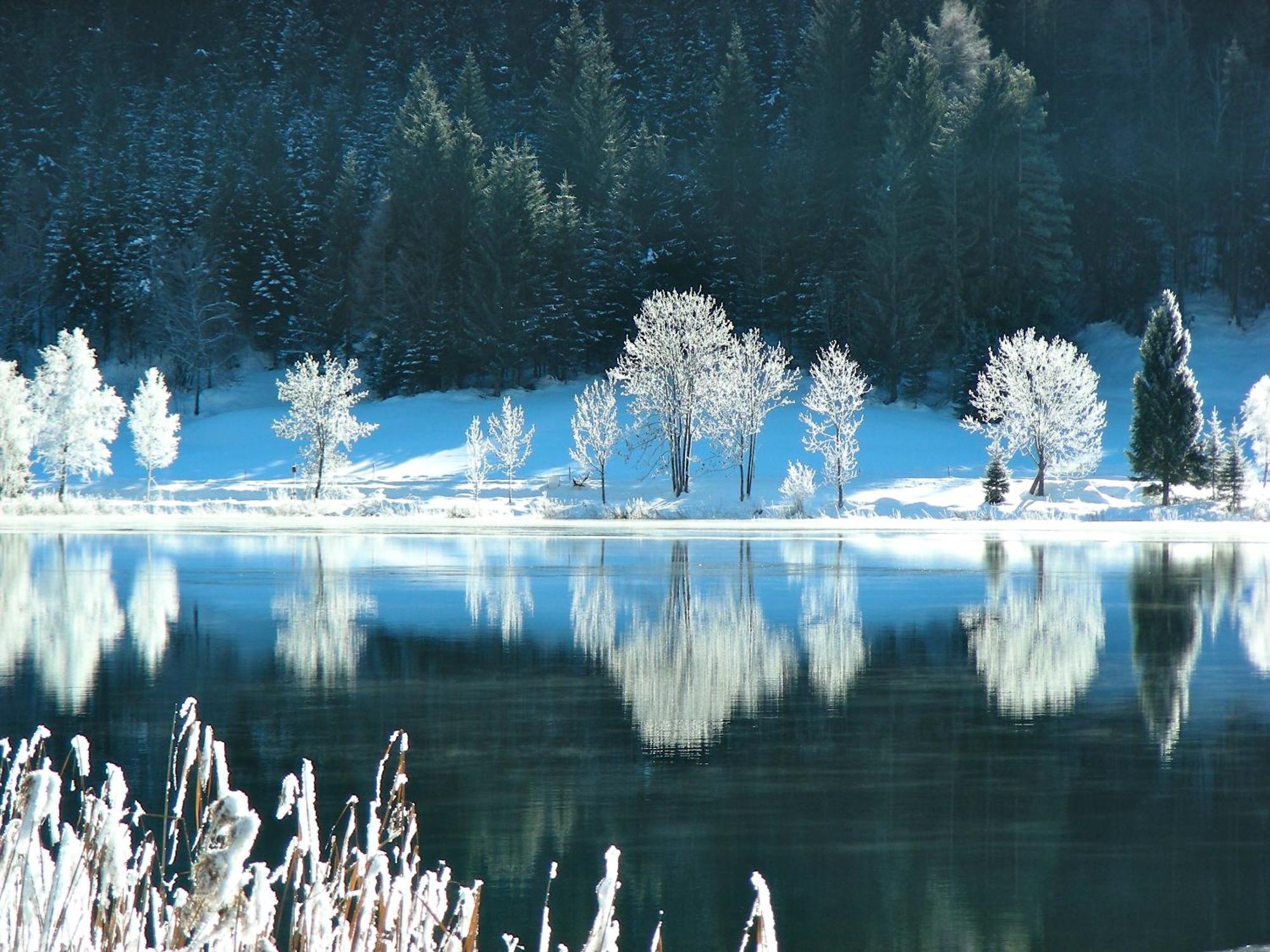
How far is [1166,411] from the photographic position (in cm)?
A: 5169

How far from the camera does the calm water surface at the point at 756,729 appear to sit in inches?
299

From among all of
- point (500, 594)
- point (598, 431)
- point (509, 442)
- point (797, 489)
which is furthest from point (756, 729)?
point (509, 442)

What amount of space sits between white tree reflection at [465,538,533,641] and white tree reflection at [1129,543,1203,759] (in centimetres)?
753

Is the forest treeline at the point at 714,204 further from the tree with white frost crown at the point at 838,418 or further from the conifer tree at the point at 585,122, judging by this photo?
the tree with white frost crown at the point at 838,418

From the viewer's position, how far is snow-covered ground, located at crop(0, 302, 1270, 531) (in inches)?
2047

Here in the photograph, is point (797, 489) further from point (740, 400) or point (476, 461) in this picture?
point (476, 461)

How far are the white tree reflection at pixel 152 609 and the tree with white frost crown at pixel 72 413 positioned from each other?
3322 cm

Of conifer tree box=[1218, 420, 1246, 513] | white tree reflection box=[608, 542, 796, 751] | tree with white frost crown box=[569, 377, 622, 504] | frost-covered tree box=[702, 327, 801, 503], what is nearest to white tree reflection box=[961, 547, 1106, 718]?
white tree reflection box=[608, 542, 796, 751]

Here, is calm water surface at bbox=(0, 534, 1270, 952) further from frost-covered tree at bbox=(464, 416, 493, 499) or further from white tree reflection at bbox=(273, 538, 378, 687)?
frost-covered tree at bbox=(464, 416, 493, 499)

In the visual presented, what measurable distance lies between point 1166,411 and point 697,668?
1648 inches

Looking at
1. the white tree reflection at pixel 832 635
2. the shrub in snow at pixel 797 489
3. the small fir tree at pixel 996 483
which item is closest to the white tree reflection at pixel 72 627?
the white tree reflection at pixel 832 635

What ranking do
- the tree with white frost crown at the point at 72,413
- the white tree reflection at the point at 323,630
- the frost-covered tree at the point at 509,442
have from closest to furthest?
1. the white tree reflection at the point at 323,630
2. the frost-covered tree at the point at 509,442
3. the tree with white frost crown at the point at 72,413

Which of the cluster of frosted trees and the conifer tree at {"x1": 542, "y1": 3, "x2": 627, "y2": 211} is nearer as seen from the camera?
the cluster of frosted trees

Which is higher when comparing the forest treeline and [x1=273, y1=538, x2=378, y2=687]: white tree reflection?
the forest treeline
